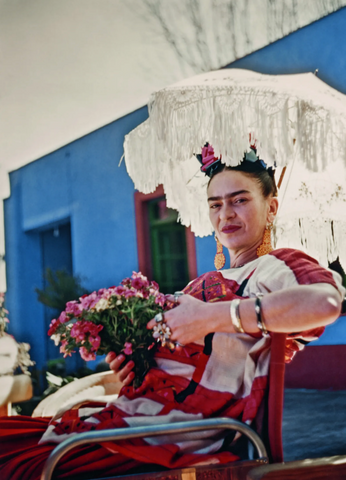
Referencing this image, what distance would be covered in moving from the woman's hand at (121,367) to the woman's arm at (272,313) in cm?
20

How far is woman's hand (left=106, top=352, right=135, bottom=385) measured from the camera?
1.58 meters

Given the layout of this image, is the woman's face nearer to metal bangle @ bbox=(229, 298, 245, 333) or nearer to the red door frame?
metal bangle @ bbox=(229, 298, 245, 333)

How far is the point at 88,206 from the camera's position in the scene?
2490 mm

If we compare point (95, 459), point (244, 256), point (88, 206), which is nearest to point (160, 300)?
point (244, 256)

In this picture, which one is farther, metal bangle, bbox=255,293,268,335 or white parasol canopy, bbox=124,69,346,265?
white parasol canopy, bbox=124,69,346,265

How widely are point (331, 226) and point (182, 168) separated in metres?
0.75

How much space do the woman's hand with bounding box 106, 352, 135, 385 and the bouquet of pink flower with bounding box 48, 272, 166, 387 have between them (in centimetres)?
2

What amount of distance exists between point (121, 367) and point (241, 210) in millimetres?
708

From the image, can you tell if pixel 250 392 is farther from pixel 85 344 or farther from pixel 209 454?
pixel 85 344

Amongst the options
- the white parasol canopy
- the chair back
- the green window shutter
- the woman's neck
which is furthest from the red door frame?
the chair back

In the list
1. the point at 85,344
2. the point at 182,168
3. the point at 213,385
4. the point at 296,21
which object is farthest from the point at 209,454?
the point at 296,21

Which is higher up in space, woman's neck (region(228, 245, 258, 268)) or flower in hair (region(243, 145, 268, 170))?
flower in hair (region(243, 145, 268, 170))

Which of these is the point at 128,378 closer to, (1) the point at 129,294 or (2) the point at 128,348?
(2) the point at 128,348

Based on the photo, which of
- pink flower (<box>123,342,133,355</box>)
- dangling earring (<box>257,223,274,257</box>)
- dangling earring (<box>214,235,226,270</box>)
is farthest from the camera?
dangling earring (<box>214,235,226,270</box>)
